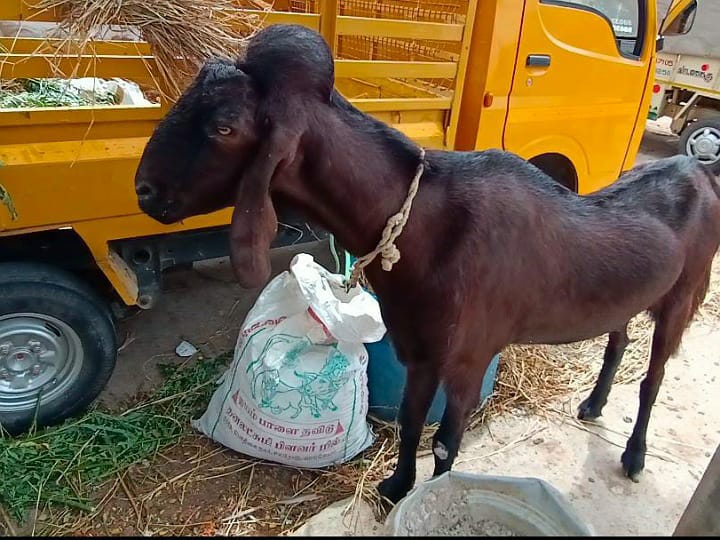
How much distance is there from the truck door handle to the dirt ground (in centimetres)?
174

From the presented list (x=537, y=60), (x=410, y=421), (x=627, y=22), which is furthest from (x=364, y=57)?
(x=410, y=421)

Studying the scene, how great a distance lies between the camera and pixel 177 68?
2225 mm

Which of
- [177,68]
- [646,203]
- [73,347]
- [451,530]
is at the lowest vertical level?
[73,347]

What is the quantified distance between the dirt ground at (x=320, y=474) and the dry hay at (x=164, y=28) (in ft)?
→ 4.87

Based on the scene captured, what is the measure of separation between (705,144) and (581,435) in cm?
576

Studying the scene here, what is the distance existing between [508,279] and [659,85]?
7.40 metres

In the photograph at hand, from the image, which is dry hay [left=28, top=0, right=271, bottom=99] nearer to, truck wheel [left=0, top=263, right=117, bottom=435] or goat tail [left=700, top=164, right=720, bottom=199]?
truck wheel [left=0, top=263, right=117, bottom=435]

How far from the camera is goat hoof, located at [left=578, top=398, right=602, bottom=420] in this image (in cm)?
304

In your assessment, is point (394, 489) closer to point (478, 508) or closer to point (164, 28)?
point (478, 508)

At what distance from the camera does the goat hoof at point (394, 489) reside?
7.82 ft

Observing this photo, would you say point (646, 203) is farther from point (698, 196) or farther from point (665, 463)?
point (665, 463)

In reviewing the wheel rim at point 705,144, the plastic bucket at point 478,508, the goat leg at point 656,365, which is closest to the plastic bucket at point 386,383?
the goat leg at point 656,365

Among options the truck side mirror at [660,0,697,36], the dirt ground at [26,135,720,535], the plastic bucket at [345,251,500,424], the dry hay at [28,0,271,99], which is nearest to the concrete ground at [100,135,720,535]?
the dirt ground at [26,135,720,535]

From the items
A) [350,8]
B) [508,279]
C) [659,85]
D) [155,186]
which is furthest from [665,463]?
[659,85]
